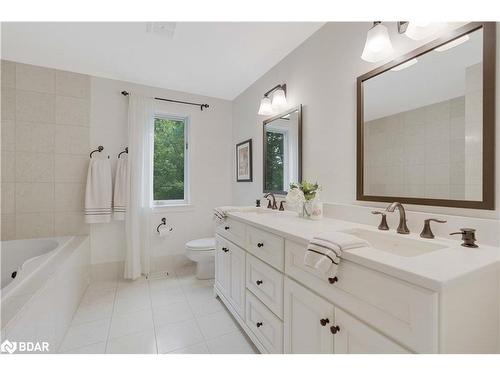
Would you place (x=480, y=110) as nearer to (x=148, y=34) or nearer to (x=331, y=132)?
(x=331, y=132)

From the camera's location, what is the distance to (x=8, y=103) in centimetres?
228

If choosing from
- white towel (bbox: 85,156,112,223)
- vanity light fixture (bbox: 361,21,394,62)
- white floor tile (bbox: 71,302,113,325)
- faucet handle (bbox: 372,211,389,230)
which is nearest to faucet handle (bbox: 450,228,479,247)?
faucet handle (bbox: 372,211,389,230)

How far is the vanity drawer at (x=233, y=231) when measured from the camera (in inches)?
66.9

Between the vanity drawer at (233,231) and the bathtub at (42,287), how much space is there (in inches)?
45.7

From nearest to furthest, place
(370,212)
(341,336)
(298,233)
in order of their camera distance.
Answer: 1. (341,336)
2. (298,233)
3. (370,212)

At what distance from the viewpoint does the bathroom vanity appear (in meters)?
0.65

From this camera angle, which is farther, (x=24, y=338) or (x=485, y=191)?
(x=24, y=338)

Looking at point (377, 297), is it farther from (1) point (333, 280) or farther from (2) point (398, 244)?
(2) point (398, 244)

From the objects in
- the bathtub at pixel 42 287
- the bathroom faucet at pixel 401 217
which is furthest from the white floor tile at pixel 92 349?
the bathroom faucet at pixel 401 217

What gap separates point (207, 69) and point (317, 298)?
2.34 metres

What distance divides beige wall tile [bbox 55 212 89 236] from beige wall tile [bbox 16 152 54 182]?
1.34ft

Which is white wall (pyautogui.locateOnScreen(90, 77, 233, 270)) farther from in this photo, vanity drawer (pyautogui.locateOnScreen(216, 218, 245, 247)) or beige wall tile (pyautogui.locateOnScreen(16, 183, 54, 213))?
vanity drawer (pyautogui.locateOnScreen(216, 218, 245, 247))
